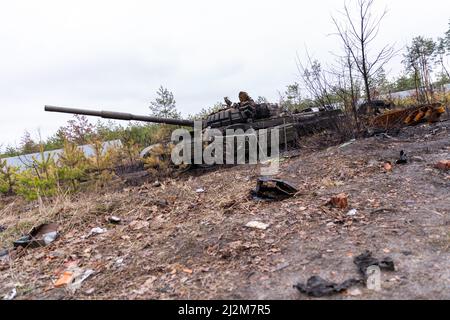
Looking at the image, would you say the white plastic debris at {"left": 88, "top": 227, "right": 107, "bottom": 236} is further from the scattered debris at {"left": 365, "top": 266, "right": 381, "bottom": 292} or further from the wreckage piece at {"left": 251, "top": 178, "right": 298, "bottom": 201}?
the scattered debris at {"left": 365, "top": 266, "right": 381, "bottom": 292}

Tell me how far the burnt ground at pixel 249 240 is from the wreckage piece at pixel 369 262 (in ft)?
0.15

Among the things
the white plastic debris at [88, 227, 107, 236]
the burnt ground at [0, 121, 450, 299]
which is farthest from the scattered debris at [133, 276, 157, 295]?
the white plastic debris at [88, 227, 107, 236]

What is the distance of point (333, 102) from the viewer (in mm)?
9164

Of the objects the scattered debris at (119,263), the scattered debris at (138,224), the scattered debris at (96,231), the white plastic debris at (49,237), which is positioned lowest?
the white plastic debris at (49,237)

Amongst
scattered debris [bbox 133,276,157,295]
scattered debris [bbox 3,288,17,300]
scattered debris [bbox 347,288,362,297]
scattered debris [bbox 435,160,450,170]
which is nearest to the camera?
scattered debris [bbox 347,288,362,297]

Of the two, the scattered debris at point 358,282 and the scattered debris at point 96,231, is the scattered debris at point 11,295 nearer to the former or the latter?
the scattered debris at point 96,231

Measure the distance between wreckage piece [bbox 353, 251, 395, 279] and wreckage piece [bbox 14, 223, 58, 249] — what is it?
11.2 ft

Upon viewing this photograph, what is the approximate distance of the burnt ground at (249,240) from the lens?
2.30 metres

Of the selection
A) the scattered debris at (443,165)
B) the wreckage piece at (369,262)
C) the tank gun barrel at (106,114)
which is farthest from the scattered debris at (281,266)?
the tank gun barrel at (106,114)

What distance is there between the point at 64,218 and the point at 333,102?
24.1 feet

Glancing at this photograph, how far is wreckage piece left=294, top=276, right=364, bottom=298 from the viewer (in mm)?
2021

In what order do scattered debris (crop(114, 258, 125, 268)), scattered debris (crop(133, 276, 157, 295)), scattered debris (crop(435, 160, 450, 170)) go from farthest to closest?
scattered debris (crop(435, 160, 450, 170))
scattered debris (crop(114, 258, 125, 268))
scattered debris (crop(133, 276, 157, 295))

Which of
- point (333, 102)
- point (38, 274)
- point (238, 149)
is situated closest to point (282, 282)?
point (38, 274)
